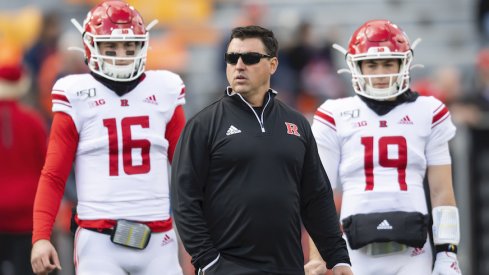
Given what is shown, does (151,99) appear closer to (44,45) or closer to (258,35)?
(258,35)

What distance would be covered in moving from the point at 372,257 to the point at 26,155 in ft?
11.0

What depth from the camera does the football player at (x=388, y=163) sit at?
22.1ft

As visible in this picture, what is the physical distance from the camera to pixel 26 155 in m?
9.19

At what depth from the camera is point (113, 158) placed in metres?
6.59

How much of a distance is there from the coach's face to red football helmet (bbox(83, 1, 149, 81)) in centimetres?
87

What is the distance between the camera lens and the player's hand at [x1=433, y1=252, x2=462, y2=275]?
6.67 metres

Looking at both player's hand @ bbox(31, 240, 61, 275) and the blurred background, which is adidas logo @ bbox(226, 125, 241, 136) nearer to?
player's hand @ bbox(31, 240, 61, 275)

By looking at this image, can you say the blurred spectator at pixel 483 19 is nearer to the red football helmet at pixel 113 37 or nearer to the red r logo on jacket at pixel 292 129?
the red football helmet at pixel 113 37

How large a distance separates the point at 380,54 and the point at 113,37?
1.48 metres

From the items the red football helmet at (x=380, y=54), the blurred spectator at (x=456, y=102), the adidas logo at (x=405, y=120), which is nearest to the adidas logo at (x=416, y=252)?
the adidas logo at (x=405, y=120)

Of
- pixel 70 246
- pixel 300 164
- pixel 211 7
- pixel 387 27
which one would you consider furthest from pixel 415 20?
pixel 300 164

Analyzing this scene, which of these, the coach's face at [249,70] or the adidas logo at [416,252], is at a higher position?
the coach's face at [249,70]

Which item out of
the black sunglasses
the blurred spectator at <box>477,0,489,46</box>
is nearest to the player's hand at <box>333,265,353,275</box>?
the black sunglasses

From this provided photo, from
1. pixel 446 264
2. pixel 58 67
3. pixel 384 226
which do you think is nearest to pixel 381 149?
pixel 384 226
